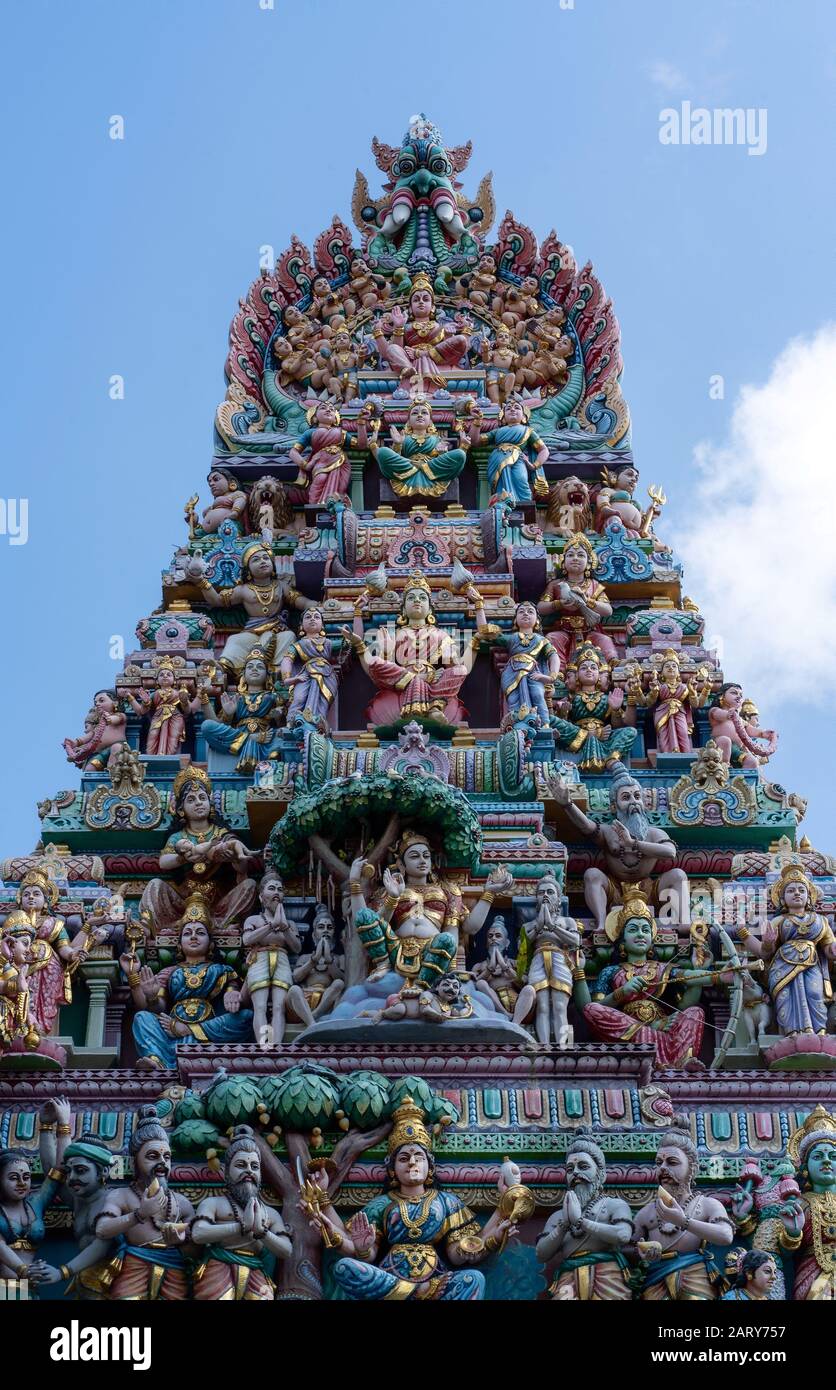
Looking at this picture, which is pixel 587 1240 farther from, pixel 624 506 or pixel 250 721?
pixel 624 506

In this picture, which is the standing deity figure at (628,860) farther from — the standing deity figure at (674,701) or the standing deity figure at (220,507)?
the standing deity figure at (220,507)

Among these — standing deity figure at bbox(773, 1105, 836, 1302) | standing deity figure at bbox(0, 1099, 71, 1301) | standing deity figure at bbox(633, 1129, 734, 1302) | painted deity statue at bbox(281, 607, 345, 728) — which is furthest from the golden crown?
painted deity statue at bbox(281, 607, 345, 728)

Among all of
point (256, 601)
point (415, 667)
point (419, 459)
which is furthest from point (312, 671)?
point (419, 459)

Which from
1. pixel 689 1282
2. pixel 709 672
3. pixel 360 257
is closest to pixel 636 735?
pixel 709 672

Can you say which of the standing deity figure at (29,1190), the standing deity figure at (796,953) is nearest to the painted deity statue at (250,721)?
the standing deity figure at (796,953)

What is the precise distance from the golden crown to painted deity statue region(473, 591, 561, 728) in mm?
6188

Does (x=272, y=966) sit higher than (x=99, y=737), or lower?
lower

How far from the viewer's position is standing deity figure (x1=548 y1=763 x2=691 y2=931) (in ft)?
74.7

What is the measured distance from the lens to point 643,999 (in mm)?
21766

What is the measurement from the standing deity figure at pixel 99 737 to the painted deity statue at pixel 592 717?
14.7 feet

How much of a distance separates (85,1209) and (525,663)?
28.7ft

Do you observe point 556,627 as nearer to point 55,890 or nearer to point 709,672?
point 709,672

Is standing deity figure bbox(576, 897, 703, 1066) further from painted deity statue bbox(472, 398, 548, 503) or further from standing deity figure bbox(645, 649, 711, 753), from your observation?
painted deity statue bbox(472, 398, 548, 503)

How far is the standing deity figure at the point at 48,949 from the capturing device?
2112 cm
